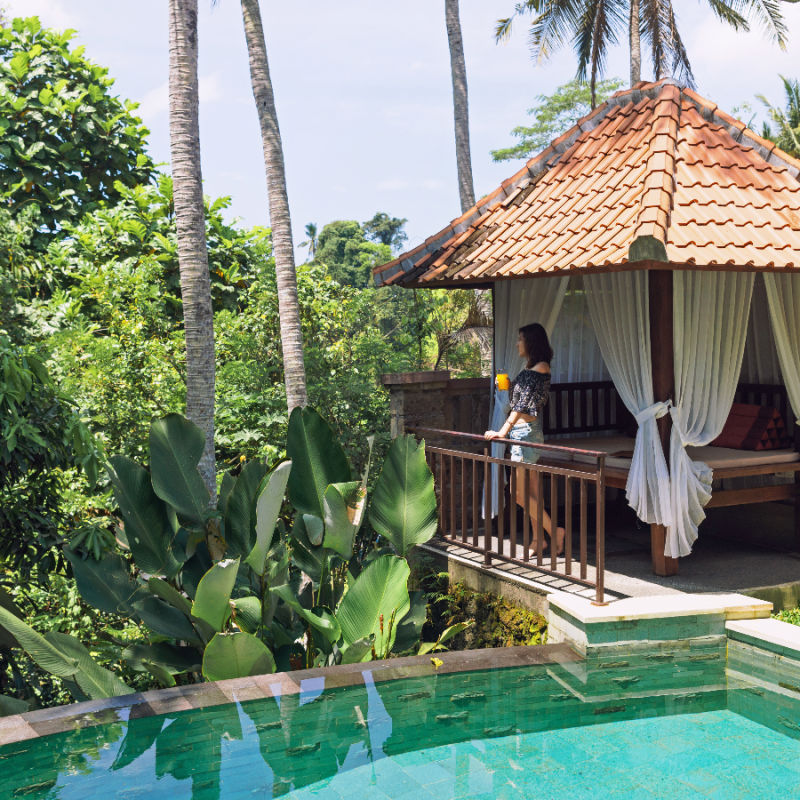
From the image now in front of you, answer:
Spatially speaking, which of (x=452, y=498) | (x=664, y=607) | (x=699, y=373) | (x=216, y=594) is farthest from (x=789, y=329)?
(x=216, y=594)

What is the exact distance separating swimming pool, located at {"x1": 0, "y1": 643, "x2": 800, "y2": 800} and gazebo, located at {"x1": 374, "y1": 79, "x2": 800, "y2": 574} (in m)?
1.84

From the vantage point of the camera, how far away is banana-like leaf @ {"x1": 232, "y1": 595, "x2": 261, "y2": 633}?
19.2 ft

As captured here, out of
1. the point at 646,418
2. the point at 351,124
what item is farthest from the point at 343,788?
the point at 351,124

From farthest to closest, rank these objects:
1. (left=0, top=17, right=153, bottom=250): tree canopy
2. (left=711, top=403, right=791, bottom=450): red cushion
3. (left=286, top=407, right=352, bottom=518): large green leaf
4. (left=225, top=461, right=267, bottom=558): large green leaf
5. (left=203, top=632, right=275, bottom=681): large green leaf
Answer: (left=0, top=17, right=153, bottom=250): tree canopy, (left=711, top=403, right=791, bottom=450): red cushion, (left=286, top=407, right=352, bottom=518): large green leaf, (left=225, top=461, right=267, bottom=558): large green leaf, (left=203, top=632, right=275, bottom=681): large green leaf

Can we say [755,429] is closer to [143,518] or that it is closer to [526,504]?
[526,504]

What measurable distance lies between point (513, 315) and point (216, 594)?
14.5ft

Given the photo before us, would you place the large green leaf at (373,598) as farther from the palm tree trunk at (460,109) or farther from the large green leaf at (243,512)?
the palm tree trunk at (460,109)

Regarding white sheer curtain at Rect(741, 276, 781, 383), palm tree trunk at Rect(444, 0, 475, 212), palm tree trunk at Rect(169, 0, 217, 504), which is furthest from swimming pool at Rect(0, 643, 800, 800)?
palm tree trunk at Rect(444, 0, 475, 212)

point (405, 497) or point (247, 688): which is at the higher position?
point (405, 497)

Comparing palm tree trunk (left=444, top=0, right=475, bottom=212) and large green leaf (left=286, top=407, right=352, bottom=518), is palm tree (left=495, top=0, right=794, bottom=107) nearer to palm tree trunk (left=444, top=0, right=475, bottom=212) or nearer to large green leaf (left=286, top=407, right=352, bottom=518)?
palm tree trunk (left=444, top=0, right=475, bottom=212)

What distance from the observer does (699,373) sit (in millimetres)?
7156

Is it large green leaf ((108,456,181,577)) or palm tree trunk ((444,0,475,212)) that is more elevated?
palm tree trunk ((444,0,475,212))

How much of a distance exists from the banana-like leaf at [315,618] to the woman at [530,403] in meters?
2.00

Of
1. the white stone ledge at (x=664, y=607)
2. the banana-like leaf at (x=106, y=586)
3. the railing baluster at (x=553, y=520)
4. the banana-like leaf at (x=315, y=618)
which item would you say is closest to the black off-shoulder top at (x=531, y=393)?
the railing baluster at (x=553, y=520)
